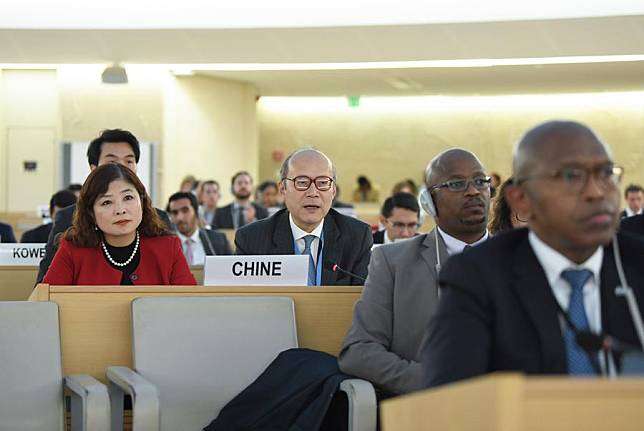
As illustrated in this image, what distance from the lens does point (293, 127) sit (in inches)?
874

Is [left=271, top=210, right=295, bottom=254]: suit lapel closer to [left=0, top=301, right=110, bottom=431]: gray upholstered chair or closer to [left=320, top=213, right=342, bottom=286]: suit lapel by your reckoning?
[left=320, top=213, right=342, bottom=286]: suit lapel

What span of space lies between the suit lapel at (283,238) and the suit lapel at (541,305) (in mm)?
3258

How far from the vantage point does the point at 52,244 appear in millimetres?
5594

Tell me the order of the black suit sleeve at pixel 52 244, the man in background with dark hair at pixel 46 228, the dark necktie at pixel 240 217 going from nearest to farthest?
the black suit sleeve at pixel 52 244, the man in background with dark hair at pixel 46 228, the dark necktie at pixel 240 217

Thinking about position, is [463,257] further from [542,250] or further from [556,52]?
[556,52]

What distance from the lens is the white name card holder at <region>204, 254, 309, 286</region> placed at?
4789mm

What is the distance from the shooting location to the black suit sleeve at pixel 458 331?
2.40 meters

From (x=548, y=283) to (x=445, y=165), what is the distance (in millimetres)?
1696

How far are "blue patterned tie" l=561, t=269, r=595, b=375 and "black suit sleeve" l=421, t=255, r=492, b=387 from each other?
0.54 ft

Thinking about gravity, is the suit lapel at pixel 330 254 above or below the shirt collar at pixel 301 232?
below

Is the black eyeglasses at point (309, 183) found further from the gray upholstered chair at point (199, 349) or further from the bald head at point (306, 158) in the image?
the gray upholstered chair at point (199, 349)

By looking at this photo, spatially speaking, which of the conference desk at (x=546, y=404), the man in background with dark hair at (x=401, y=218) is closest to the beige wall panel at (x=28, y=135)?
the man in background with dark hair at (x=401, y=218)

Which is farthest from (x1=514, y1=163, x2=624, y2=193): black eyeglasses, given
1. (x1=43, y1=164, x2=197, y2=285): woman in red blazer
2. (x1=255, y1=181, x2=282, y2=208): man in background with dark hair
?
(x1=255, y1=181, x2=282, y2=208): man in background with dark hair

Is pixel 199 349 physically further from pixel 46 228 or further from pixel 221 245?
pixel 221 245
